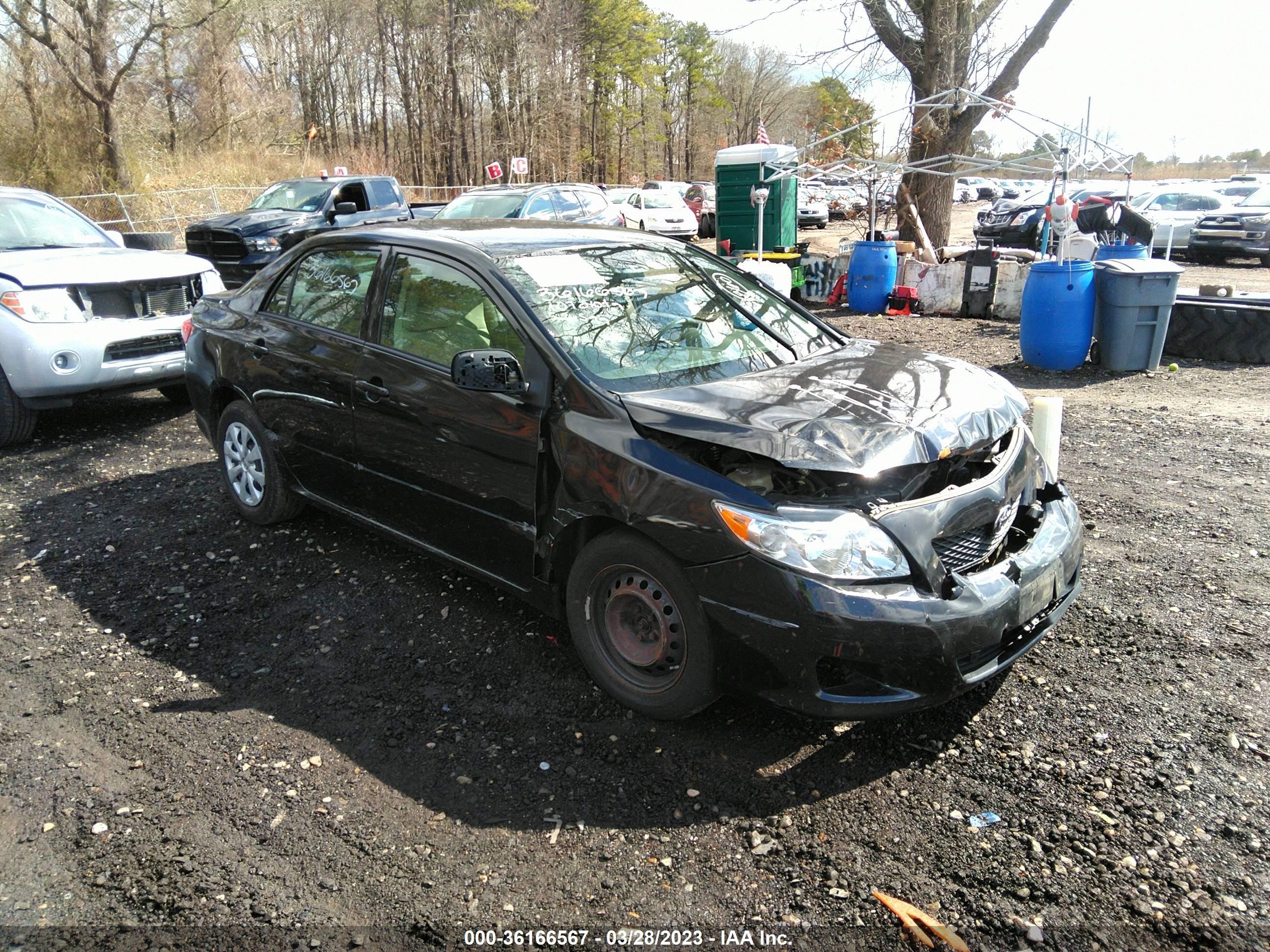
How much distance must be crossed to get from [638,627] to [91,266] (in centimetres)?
614

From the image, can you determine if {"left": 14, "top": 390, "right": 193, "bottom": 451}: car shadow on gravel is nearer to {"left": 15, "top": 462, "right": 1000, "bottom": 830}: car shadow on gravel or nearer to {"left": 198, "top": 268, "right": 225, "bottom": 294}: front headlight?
{"left": 198, "top": 268, "right": 225, "bottom": 294}: front headlight

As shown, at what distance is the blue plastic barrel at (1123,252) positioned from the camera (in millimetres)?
10805

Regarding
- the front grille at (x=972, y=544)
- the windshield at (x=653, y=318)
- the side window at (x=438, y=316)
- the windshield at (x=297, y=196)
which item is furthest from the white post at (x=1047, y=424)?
the windshield at (x=297, y=196)

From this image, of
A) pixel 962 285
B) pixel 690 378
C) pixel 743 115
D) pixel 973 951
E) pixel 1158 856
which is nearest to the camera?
pixel 973 951

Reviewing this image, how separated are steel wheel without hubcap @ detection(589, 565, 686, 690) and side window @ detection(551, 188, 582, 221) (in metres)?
11.4

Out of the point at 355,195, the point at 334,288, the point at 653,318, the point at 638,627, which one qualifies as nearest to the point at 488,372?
the point at 653,318

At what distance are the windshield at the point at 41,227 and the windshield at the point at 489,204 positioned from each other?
19.1 feet

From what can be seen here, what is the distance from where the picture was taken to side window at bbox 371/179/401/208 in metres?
15.9

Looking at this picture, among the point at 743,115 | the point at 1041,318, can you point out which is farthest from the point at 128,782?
the point at 743,115

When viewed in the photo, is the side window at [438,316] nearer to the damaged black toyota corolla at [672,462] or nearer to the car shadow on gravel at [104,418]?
the damaged black toyota corolla at [672,462]

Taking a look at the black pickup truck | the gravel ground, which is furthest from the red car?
the gravel ground

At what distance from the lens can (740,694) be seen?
9.86ft

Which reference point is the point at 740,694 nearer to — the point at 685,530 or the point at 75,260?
the point at 685,530

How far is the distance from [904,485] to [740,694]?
0.92 metres
